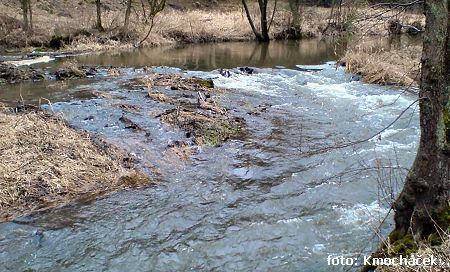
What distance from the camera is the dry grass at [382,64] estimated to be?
15688 millimetres

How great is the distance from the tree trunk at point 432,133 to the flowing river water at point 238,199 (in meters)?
0.45

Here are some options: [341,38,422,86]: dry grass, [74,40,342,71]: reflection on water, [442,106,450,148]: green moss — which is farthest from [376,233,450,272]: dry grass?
[74,40,342,71]: reflection on water

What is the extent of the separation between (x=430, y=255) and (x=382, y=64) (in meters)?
13.9

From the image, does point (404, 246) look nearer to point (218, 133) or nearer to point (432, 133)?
point (432, 133)

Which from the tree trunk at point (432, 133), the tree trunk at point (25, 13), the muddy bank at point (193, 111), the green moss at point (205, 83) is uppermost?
the tree trunk at point (25, 13)

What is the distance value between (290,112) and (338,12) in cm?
686

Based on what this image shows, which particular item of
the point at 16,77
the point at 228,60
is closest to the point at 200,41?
the point at 228,60

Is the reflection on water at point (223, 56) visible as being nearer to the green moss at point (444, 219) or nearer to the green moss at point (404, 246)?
the green moss at point (404, 246)

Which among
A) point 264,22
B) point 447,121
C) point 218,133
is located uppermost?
point 264,22

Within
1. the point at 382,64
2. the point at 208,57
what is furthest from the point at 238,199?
the point at 208,57

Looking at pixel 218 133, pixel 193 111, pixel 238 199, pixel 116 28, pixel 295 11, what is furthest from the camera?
pixel 295 11

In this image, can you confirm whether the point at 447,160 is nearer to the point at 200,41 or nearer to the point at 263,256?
the point at 263,256

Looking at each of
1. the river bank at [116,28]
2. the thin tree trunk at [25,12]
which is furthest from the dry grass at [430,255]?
the thin tree trunk at [25,12]

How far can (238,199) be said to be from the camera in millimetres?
6934
